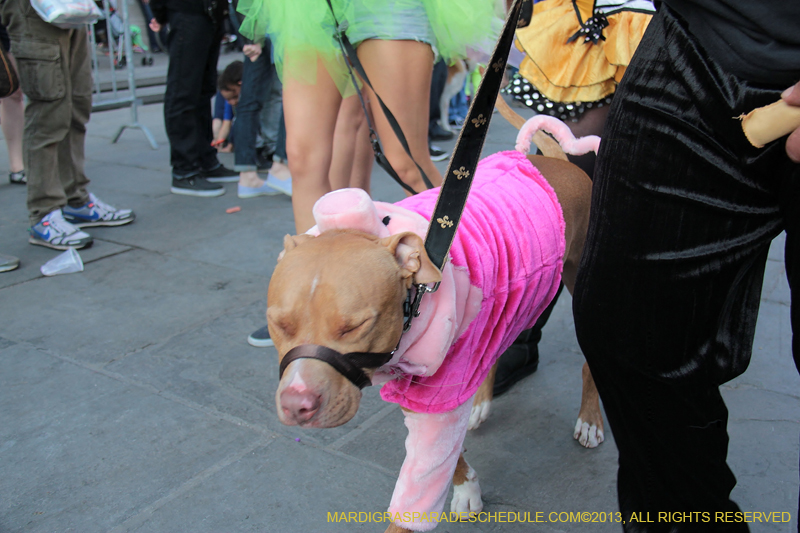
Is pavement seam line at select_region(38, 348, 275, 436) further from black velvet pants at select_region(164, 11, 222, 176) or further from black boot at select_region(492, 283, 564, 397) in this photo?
black velvet pants at select_region(164, 11, 222, 176)

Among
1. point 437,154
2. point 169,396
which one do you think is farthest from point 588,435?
point 437,154

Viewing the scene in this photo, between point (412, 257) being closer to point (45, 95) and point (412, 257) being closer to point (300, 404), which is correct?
point (300, 404)

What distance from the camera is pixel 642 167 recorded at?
4.92 feet

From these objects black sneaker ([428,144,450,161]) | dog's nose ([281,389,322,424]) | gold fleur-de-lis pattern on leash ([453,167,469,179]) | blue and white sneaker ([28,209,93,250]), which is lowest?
blue and white sneaker ([28,209,93,250])

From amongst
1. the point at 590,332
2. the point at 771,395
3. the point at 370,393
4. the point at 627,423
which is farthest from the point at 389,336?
the point at 771,395

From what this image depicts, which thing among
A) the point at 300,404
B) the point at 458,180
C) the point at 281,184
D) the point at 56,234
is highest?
the point at 458,180

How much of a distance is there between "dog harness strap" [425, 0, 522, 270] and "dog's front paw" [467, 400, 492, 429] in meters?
1.27

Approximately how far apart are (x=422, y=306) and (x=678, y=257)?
0.64 m

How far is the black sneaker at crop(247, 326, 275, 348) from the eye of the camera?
3.37 m

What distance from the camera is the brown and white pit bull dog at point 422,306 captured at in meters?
1.57

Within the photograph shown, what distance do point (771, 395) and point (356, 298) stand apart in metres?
2.31

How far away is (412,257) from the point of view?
65.1 inches

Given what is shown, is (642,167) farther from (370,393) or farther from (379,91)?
(370,393)

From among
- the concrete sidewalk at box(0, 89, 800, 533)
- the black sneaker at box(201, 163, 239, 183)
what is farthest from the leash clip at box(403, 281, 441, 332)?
the black sneaker at box(201, 163, 239, 183)
